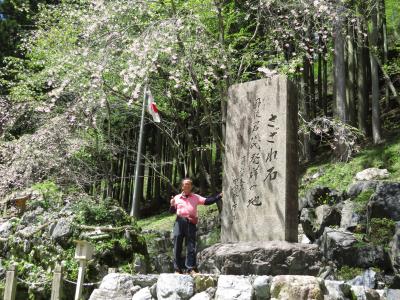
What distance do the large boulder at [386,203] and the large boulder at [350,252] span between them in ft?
2.94

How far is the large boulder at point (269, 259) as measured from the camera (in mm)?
6367

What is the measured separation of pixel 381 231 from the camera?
1143 cm

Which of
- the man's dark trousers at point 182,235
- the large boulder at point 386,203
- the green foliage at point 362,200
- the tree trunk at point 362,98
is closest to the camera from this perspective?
the man's dark trousers at point 182,235

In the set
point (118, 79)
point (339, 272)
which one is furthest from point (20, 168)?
point (339, 272)

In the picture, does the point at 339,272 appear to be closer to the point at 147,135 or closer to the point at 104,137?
the point at 104,137

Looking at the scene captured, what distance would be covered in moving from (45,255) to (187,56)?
5.42 meters

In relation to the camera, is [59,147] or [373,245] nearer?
[373,245]

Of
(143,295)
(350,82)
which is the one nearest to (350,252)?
(143,295)

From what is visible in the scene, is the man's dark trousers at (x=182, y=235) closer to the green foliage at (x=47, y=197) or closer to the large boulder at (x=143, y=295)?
the large boulder at (x=143, y=295)

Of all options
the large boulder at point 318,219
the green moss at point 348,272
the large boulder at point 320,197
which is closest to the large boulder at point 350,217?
the large boulder at point 318,219

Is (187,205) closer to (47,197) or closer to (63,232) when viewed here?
(63,232)

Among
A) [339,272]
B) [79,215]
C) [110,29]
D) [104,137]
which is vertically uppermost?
[110,29]

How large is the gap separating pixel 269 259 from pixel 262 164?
1.46m

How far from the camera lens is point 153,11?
42.3 ft
